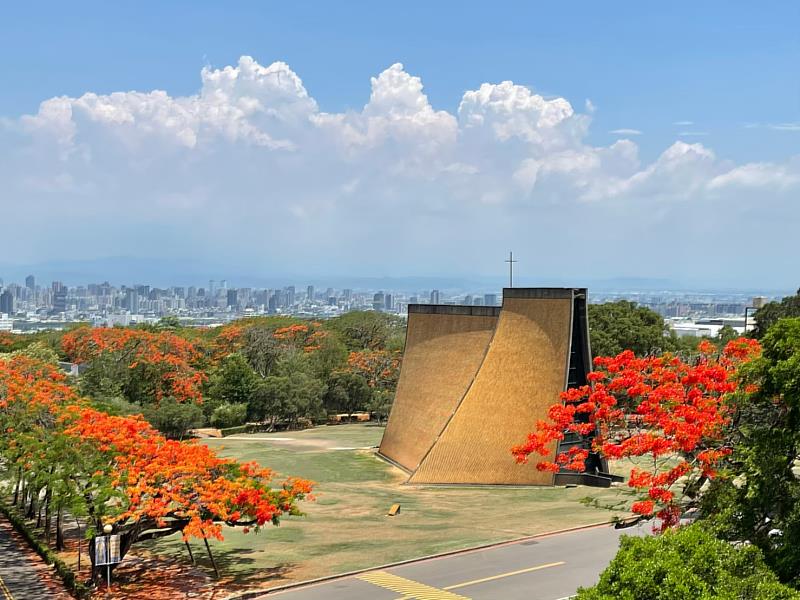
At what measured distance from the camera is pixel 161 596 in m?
18.6

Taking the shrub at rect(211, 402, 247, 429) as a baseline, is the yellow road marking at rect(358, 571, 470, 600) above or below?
above

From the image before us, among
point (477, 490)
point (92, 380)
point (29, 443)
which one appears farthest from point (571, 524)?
point (92, 380)

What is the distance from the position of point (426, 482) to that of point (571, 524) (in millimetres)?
8015

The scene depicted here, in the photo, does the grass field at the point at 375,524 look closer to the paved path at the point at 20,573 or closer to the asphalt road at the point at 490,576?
the asphalt road at the point at 490,576

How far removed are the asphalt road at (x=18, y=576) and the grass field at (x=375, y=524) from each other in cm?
327

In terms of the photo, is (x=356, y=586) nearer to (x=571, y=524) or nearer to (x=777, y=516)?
(x=571, y=524)

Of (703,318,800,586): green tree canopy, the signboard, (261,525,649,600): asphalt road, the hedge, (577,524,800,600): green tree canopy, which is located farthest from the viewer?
the hedge

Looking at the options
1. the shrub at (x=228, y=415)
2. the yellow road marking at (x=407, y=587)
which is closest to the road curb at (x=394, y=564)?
the yellow road marking at (x=407, y=587)

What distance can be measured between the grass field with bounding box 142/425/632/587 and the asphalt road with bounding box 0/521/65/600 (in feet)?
10.7

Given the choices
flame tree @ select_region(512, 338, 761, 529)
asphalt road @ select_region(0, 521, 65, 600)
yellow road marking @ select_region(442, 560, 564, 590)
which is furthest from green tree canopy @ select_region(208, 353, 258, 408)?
flame tree @ select_region(512, 338, 761, 529)

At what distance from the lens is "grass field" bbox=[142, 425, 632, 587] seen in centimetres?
2089

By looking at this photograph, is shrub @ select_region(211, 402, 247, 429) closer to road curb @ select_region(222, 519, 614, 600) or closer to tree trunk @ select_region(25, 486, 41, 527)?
tree trunk @ select_region(25, 486, 41, 527)

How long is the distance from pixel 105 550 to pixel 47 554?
567cm

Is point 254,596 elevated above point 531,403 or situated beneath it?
situated beneath
